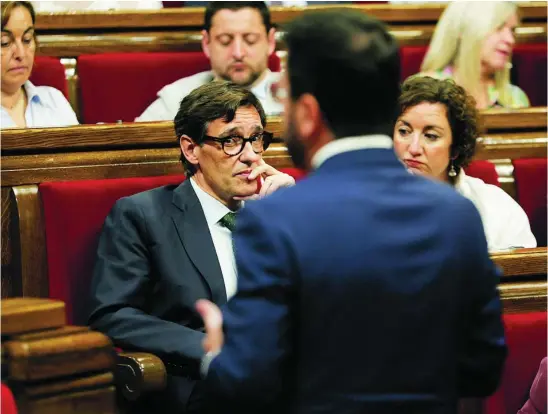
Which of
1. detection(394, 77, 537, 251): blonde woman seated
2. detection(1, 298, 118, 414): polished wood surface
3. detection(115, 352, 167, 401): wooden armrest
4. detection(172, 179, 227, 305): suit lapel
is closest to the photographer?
detection(1, 298, 118, 414): polished wood surface

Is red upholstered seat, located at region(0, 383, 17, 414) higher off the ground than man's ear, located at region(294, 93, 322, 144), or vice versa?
man's ear, located at region(294, 93, 322, 144)

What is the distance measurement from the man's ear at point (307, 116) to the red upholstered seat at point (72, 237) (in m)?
0.54

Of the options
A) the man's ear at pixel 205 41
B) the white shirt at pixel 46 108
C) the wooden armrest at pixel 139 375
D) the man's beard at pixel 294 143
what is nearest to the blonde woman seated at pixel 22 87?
the white shirt at pixel 46 108

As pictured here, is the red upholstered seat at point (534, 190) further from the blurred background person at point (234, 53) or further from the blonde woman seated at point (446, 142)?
the blurred background person at point (234, 53)

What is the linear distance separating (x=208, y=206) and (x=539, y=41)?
3.60 ft

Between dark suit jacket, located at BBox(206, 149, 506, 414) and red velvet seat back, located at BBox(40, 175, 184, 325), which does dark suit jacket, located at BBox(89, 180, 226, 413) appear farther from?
dark suit jacket, located at BBox(206, 149, 506, 414)

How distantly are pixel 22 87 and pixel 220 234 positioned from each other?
59 cm

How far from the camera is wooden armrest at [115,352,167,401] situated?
0.92 m

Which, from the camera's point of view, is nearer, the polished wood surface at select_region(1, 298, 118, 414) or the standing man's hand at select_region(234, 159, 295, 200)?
the polished wood surface at select_region(1, 298, 118, 414)

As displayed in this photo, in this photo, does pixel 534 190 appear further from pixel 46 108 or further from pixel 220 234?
pixel 46 108

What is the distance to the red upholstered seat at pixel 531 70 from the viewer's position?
191 centimetres

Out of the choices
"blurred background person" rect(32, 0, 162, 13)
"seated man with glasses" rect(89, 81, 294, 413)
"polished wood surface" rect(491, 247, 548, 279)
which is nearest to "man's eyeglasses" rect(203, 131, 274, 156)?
"seated man with glasses" rect(89, 81, 294, 413)

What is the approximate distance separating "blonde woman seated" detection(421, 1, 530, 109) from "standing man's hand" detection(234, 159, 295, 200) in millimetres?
622

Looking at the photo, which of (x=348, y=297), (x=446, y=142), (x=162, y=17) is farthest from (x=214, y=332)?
(x=162, y=17)
